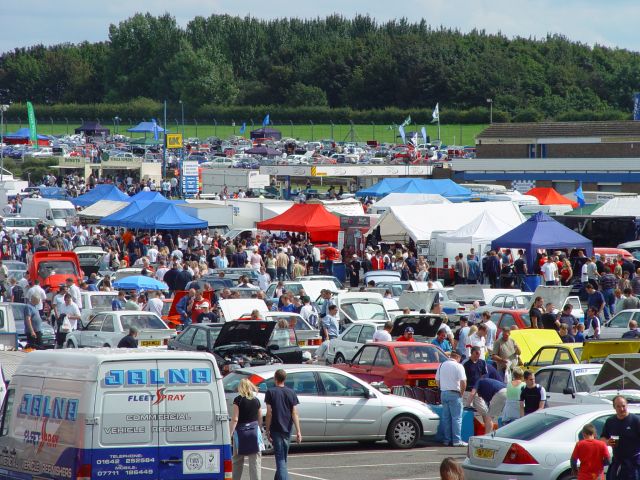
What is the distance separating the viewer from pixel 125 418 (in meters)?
10.4

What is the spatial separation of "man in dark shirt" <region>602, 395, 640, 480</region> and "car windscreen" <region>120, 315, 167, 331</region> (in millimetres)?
14025

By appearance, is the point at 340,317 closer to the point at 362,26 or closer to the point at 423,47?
the point at 423,47

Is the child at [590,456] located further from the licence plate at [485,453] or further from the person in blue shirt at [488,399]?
the person in blue shirt at [488,399]

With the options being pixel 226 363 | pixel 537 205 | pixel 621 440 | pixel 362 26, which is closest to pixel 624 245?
pixel 537 205

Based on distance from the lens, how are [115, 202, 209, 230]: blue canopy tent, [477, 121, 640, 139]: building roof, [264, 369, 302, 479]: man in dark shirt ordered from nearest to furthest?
[264, 369, 302, 479]: man in dark shirt
[115, 202, 209, 230]: blue canopy tent
[477, 121, 640, 139]: building roof

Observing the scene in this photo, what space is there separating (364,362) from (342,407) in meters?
3.28

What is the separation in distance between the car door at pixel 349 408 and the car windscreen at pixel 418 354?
2.47 meters

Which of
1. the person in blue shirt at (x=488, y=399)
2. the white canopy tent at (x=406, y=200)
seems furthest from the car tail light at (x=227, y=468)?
the white canopy tent at (x=406, y=200)

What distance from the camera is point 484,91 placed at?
5325 inches

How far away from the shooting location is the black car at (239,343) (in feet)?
64.6

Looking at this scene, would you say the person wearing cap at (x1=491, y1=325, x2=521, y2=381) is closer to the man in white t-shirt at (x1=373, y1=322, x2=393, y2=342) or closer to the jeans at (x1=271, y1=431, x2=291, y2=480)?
the man in white t-shirt at (x1=373, y1=322, x2=393, y2=342)

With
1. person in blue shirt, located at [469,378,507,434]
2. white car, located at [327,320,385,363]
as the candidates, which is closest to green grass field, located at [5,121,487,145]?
white car, located at [327,320,385,363]

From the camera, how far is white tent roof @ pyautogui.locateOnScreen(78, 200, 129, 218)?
4856 cm

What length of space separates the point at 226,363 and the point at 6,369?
3.56 metres
